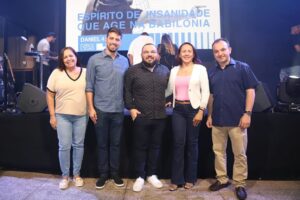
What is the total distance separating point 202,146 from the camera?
2873 millimetres

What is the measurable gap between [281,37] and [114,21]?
295cm

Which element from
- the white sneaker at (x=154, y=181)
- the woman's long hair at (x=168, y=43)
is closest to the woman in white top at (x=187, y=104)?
the white sneaker at (x=154, y=181)

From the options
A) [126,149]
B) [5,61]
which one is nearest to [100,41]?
[5,61]

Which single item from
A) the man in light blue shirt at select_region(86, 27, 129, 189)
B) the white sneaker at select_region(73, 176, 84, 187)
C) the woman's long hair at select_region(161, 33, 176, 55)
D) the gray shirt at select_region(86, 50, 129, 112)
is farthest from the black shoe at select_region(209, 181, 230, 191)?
the woman's long hair at select_region(161, 33, 176, 55)

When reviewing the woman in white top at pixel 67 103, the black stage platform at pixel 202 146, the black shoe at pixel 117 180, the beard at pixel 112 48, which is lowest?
the black shoe at pixel 117 180

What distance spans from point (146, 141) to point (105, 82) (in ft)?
2.08

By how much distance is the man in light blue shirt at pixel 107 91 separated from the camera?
2.52 meters

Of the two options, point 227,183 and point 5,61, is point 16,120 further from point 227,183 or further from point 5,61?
point 227,183

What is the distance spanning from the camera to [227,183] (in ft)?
8.68

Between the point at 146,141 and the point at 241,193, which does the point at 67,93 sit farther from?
the point at 241,193

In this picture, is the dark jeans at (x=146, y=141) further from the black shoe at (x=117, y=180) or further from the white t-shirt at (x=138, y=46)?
the white t-shirt at (x=138, y=46)

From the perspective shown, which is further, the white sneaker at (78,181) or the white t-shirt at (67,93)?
the white sneaker at (78,181)

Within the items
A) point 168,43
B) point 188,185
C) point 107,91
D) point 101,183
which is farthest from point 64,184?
point 168,43

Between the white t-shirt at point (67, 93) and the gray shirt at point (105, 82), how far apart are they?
0.11 metres
